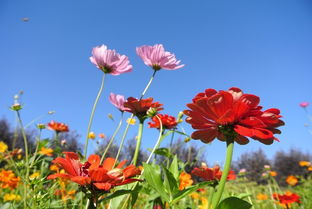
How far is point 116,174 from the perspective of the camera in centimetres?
58

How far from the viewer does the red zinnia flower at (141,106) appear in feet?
3.22

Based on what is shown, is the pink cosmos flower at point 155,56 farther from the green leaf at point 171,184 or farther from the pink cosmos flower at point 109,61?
the green leaf at point 171,184

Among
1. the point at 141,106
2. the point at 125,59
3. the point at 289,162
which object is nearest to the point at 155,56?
the point at 125,59

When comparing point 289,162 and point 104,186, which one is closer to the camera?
point 104,186

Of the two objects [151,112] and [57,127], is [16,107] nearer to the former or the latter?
[151,112]

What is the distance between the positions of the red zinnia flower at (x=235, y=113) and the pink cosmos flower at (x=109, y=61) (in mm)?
572

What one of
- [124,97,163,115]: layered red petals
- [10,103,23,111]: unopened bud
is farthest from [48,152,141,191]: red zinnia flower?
[10,103,23,111]: unopened bud

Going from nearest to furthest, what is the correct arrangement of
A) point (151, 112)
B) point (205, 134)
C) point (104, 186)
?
point (104, 186), point (205, 134), point (151, 112)

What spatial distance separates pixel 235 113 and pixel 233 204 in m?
0.22

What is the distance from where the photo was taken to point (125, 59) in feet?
3.80

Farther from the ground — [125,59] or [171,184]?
[125,59]

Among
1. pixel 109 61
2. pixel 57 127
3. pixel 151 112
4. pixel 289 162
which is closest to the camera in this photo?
pixel 151 112

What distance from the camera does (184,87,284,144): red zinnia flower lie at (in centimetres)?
61

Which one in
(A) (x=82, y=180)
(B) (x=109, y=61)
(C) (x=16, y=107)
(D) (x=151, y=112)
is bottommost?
(A) (x=82, y=180)
